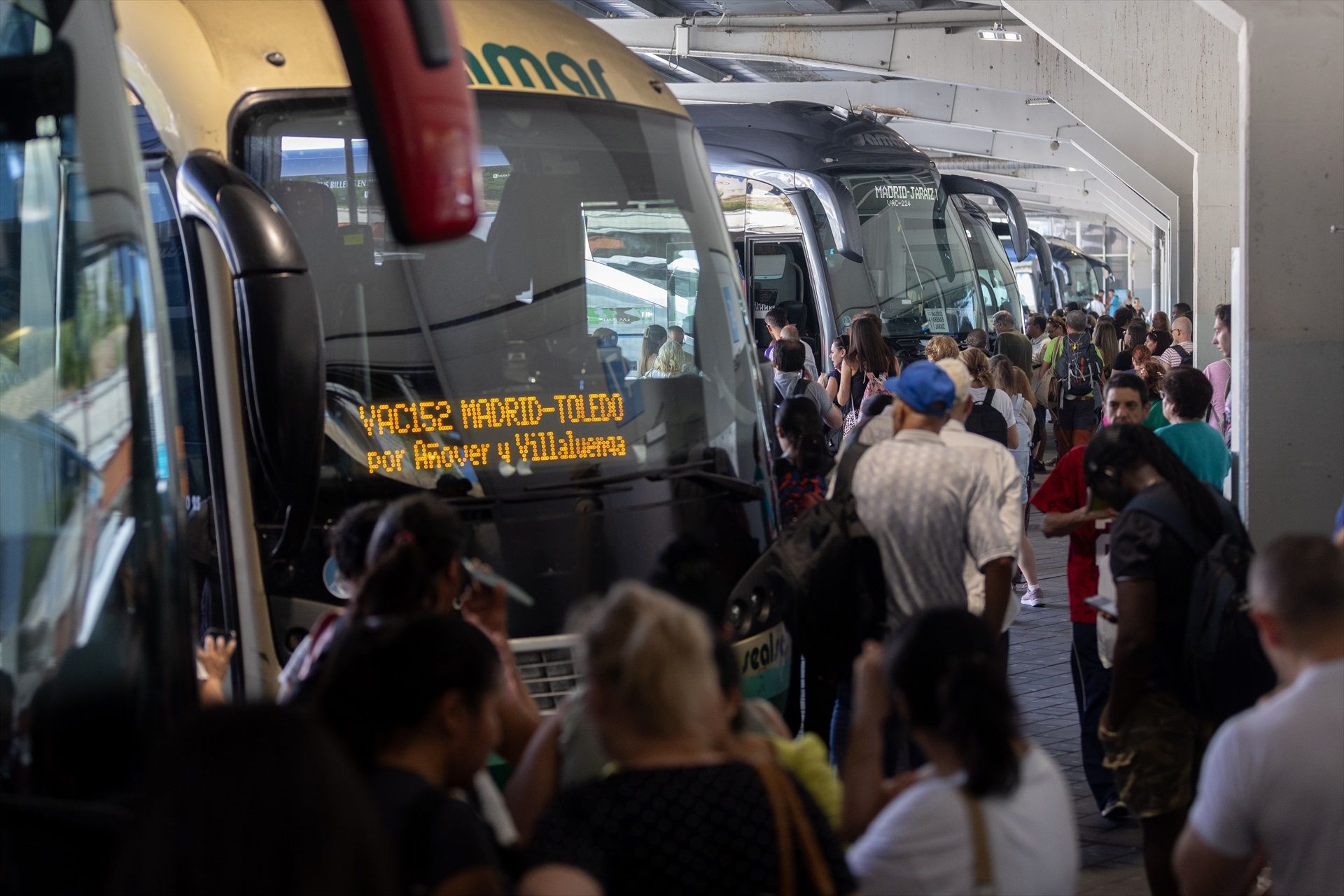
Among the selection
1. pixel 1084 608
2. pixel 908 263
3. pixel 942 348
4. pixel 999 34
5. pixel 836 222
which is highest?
pixel 999 34

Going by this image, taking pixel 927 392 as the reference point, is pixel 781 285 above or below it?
above

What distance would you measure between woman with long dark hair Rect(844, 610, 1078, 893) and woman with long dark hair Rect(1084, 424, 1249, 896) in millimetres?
1841

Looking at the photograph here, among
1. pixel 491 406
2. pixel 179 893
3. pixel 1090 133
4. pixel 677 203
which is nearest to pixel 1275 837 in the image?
pixel 179 893

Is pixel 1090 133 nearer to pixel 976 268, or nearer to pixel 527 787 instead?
pixel 976 268

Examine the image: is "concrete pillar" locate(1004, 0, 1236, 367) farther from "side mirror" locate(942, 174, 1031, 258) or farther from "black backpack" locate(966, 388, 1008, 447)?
"black backpack" locate(966, 388, 1008, 447)

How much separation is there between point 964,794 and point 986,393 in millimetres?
7471

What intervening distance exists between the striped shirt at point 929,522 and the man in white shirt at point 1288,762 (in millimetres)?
2113

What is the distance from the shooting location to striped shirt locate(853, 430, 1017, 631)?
216 inches

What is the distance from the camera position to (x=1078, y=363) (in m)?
16.0

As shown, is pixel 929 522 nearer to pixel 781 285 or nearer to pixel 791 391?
pixel 791 391

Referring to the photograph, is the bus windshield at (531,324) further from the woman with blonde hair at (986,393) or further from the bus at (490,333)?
the woman with blonde hair at (986,393)

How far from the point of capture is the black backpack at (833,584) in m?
5.52

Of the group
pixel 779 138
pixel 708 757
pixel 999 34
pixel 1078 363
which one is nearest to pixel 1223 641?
pixel 708 757

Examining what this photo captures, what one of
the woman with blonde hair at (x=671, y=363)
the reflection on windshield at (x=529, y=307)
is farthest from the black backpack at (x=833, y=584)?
the woman with blonde hair at (x=671, y=363)
